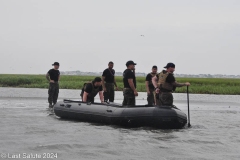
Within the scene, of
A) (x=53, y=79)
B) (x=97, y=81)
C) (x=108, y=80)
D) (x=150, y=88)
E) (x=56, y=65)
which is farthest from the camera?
(x=53, y=79)

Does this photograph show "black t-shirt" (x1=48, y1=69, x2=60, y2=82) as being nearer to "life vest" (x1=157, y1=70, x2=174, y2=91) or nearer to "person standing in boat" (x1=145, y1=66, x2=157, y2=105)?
"person standing in boat" (x1=145, y1=66, x2=157, y2=105)

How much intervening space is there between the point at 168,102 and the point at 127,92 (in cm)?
156

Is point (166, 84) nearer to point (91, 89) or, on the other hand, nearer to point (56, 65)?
point (91, 89)

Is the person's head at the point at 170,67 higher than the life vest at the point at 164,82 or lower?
higher

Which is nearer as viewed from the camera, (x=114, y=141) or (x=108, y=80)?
(x=114, y=141)

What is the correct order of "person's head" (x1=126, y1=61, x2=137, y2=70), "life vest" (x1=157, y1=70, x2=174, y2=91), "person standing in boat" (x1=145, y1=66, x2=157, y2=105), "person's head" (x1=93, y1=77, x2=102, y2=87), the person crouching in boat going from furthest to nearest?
1. "person standing in boat" (x1=145, y1=66, x2=157, y2=105)
2. the person crouching in boat
3. "person's head" (x1=93, y1=77, x2=102, y2=87)
4. "person's head" (x1=126, y1=61, x2=137, y2=70)
5. "life vest" (x1=157, y1=70, x2=174, y2=91)

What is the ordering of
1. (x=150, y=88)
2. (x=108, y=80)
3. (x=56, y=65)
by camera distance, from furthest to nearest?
(x=56, y=65)
(x=108, y=80)
(x=150, y=88)

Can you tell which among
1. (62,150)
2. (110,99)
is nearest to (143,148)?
(62,150)

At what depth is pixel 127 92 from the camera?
46.9ft

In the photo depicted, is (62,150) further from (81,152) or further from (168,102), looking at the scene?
(168,102)

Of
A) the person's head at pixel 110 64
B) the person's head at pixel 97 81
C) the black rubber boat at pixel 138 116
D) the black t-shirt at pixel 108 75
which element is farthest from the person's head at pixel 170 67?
the black t-shirt at pixel 108 75

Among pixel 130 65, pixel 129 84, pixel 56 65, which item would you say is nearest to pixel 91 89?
pixel 129 84

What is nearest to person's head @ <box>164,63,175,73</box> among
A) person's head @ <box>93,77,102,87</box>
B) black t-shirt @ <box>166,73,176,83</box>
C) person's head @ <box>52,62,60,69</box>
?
black t-shirt @ <box>166,73,176,83</box>

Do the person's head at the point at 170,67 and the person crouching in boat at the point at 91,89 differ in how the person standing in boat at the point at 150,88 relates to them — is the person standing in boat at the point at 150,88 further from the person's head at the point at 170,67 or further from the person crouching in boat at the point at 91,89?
the person's head at the point at 170,67
